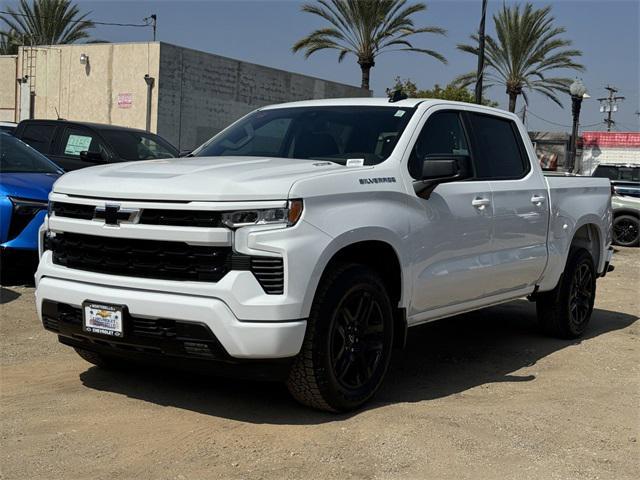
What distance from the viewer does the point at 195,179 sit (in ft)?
13.8

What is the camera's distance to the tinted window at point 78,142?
36.7 feet

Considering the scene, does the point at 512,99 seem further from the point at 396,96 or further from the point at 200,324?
the point at 200,324

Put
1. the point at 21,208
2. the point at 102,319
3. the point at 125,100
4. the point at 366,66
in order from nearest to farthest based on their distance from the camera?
the point at 102,319 → the point at 21,208 → the point at 125,100 → the point at 366,66

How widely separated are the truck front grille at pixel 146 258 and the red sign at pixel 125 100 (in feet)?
75.0

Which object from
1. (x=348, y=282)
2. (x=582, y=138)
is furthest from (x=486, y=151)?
(x=582, y=138)

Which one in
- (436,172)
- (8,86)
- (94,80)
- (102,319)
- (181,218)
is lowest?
(102,319)

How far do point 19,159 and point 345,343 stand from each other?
5.67 meters

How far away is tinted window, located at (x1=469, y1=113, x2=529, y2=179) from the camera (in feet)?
19.9

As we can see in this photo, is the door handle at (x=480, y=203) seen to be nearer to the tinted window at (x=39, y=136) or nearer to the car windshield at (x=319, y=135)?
the car windshield at (x=319, y=135)

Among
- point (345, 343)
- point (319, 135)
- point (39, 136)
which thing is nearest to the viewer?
point (345, 343)

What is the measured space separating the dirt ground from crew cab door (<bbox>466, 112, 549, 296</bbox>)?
72 centimetres

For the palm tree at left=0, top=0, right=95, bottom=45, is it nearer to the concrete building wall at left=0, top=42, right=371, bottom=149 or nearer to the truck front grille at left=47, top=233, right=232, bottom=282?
the concrete building wall at left=0, top=42, right=371, bottom=149

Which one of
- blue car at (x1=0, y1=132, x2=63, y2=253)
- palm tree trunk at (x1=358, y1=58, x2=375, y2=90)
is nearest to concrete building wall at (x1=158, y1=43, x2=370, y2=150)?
palm tree trunk at (x1=358, y1=58, x2=375, y2=90)

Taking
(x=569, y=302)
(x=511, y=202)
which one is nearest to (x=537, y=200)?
(x=511, y=202)
